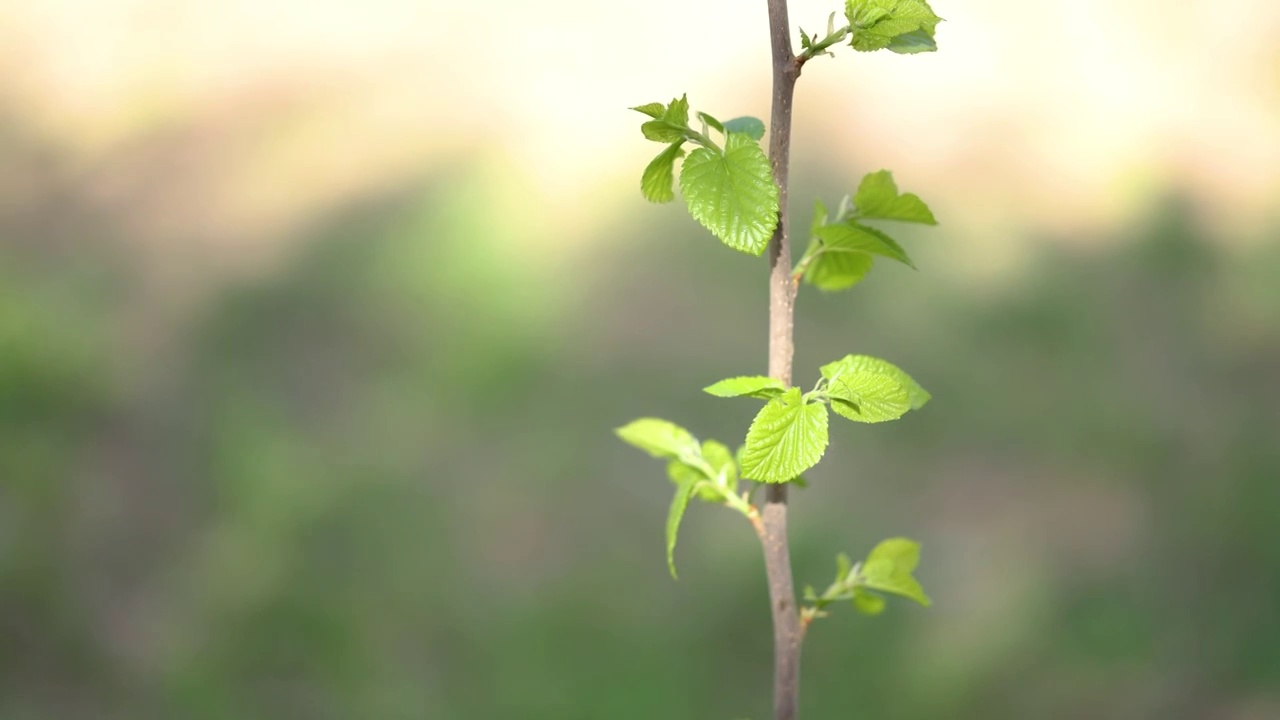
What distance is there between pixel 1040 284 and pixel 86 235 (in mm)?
989

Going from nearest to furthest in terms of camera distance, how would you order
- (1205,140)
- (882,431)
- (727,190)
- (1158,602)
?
(727,190), (1158,602), (882,431), (1205,140)

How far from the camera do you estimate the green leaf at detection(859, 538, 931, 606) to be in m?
0.34

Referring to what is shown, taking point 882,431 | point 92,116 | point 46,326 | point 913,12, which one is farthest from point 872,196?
point 92,116

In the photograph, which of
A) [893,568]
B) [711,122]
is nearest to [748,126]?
[711,122]

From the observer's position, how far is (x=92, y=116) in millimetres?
1148

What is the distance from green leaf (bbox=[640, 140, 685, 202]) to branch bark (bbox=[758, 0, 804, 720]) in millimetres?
29

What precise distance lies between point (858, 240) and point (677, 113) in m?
0.07

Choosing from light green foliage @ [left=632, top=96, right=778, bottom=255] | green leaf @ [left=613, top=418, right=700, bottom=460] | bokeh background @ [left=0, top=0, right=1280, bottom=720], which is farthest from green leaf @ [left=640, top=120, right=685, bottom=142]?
bokeh background @ [left=0, top=0, right=1280, bottom=720]

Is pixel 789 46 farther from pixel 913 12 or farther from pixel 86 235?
pixel 86 235

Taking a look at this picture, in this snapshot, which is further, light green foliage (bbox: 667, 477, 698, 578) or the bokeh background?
the bokeh background

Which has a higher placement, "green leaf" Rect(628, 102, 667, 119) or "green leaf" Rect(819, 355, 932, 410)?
"green leaf" Rect(628, 102, 667, 119)

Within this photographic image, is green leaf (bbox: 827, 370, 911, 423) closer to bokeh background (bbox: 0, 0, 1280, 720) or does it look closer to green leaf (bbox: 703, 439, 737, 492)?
green leaf (bbox: 703, 439, 737, 492)

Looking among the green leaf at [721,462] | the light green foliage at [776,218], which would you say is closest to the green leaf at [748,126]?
the light green foliage at [776,218]

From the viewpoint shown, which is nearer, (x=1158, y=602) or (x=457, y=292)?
(x=1158, y=602)
